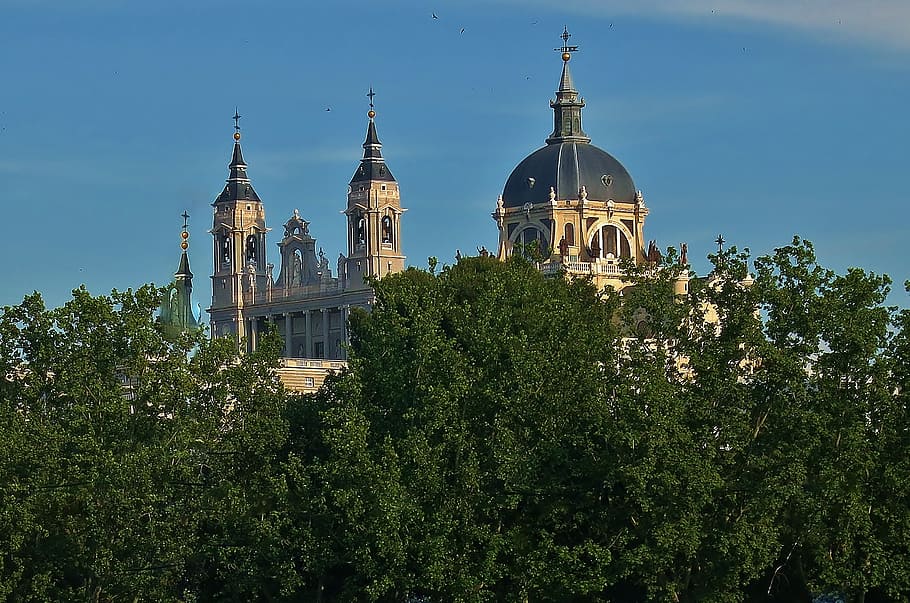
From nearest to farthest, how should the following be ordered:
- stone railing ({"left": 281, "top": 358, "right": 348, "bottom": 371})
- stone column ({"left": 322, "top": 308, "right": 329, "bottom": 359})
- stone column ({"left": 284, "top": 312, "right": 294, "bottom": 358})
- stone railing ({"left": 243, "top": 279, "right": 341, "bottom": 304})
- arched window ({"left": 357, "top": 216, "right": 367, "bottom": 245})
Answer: stone railing ({"left": 281, "top": 358, "right": 348, "bottom": 371}) < stone column ({"left": 322, "top": 308, "right": 329, "bottom": 359}) < arched window ({"left": 357, "top": 216, "right": 367, "bottom": 245}) < stone railing ({"left": 243, "top": 279, "right": 341, "bottom": 304}) < stone column ({"left": 284, "top": 312, "right": 294, "bottom": 358})

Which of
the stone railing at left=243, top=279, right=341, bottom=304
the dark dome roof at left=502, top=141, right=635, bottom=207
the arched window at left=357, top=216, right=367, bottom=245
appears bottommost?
the stone railing at left=243, top=279, right=341, bottom=304

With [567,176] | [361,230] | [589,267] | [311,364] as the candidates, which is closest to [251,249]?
[361,230]

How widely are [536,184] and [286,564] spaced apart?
78583mm

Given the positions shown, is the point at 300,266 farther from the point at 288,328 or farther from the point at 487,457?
the point at 487,457

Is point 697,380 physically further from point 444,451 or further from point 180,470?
point 180,470

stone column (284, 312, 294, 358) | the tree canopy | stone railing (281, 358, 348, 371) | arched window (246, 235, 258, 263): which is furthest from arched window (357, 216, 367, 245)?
the tree canopy

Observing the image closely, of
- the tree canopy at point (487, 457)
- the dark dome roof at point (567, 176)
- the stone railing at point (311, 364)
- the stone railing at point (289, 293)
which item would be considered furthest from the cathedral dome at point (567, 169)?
the tree canopy at point (487, 457)

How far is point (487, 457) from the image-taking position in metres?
64.8

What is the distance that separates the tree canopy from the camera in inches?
2470

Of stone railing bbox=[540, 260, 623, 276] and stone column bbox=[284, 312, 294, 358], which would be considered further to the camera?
stone column bbox=[284, 312, 294, 358]

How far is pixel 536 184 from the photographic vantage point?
140375 mm

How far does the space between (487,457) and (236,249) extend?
84966 mm

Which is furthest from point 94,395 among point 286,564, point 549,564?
point 549,564

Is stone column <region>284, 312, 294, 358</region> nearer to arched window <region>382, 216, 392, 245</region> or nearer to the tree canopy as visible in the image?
arched window <region>382, 216, 392, 245</region>
